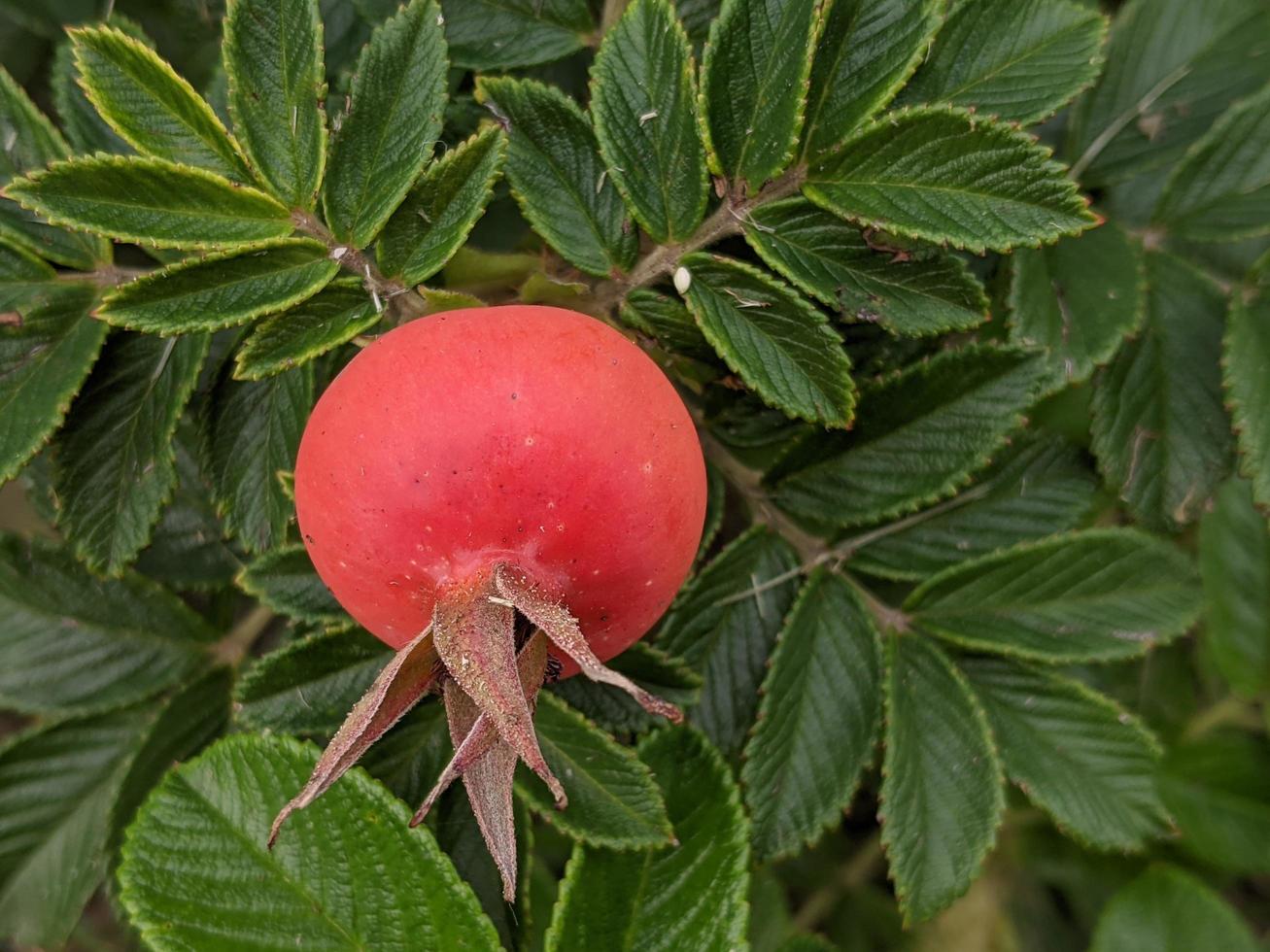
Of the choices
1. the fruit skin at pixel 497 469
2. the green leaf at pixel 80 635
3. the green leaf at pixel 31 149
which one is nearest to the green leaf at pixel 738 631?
the fruit skin at pixel 497 469

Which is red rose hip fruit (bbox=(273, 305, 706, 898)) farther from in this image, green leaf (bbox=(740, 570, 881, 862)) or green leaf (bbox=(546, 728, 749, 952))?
green leaf (bbox=(740, 570, 881, 862))

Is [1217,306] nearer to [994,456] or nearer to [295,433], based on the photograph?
[994,456]

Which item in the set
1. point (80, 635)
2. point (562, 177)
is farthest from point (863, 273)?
point (80, 635)

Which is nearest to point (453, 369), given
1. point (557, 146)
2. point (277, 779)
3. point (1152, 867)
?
point (557, 146)

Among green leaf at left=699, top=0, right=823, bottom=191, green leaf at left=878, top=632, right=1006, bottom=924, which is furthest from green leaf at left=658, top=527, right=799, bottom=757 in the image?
green leaf at left=699, top=0, right=823, bottom=191

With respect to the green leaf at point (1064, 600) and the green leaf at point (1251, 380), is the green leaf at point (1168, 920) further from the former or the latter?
the green leaf at point (1251, 380)
